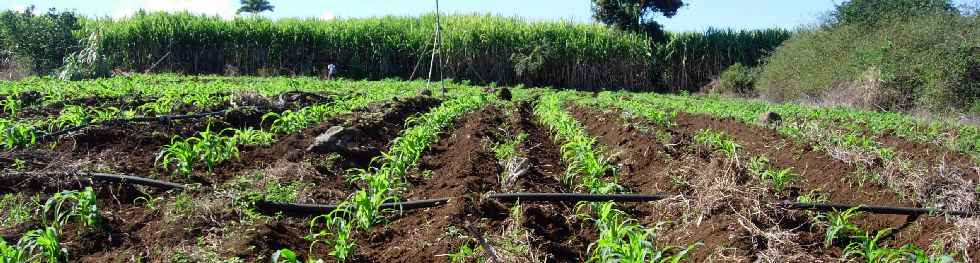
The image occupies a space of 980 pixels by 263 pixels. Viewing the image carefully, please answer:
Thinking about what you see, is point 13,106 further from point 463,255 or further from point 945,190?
point 945,190

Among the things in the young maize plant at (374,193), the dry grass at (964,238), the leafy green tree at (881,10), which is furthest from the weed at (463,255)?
the leafy green tree at (881,10)

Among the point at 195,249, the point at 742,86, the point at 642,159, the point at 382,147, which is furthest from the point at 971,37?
the point at 195,249

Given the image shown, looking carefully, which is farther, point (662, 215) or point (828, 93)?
point (828, 93)

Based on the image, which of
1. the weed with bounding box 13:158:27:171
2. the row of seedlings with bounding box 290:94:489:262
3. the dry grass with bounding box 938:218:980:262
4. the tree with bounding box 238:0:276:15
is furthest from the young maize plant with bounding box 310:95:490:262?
the tree with bounding box 238:0:276:15

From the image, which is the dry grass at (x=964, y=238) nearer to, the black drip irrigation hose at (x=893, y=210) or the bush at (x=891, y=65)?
the black drip irrigation hose at (x=893, y=210)

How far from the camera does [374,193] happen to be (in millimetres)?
4820

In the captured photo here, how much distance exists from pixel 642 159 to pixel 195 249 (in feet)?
13.3

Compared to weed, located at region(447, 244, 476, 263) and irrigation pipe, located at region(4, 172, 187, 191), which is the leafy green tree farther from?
irrigation pipe, located at region(4, 172, 187, 191)

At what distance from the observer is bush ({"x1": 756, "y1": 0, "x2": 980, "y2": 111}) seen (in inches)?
587

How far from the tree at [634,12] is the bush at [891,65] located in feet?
20.7

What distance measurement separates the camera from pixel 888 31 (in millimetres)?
16938

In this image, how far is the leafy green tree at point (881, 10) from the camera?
17.5m

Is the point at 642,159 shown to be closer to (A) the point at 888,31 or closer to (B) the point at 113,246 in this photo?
(B) the point at 113,246

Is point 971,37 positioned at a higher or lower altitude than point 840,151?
higher
